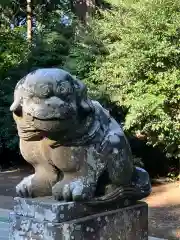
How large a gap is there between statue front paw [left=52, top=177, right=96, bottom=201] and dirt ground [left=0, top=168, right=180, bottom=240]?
3558mm

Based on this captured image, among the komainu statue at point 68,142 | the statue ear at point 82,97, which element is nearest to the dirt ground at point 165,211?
the komainu statue at point 68,142

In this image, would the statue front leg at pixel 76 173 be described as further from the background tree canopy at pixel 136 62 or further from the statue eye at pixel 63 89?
the background tree canopy at pixel 136 62

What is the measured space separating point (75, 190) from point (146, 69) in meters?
6.55

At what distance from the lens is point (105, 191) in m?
2.62

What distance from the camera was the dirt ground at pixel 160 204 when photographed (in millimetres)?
6312

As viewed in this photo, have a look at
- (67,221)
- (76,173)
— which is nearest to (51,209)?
(67,221)

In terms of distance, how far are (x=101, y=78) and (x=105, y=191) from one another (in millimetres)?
7039

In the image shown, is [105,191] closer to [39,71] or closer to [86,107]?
[86,107]

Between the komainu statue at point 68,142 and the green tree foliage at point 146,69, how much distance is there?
599cm

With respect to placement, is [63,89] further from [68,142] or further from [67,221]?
[67,221]

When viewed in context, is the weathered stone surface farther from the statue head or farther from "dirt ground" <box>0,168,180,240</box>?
"dirt ground" <box>0,168,180,240</box>

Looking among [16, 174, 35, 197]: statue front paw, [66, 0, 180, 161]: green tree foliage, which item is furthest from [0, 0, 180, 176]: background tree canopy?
[16, 174, 35, 197]: statue front paw

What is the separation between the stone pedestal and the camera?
2.39 m

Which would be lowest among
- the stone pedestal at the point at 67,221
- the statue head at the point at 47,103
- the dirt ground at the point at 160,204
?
the dirt ground at the point at 160,204
